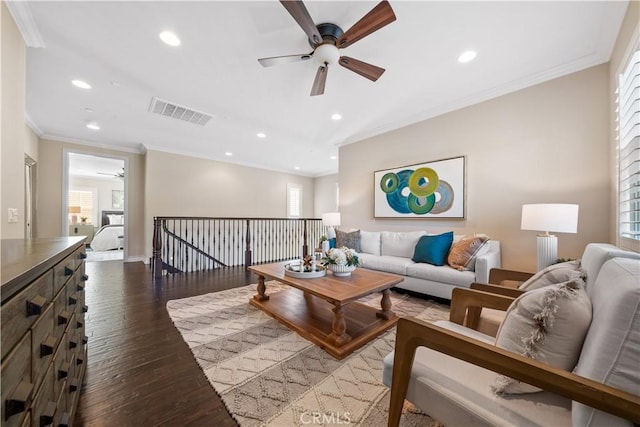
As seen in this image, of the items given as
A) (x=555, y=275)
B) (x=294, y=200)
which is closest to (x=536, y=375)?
(x=555, y=275)

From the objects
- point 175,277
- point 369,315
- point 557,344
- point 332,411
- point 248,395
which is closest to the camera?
point 557,344

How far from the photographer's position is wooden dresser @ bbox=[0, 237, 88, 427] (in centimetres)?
52

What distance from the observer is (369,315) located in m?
2.39

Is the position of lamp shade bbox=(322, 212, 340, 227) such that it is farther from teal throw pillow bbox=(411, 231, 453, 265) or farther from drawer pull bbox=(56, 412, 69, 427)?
drawer pull bbox=(56, 412, 69, 427)

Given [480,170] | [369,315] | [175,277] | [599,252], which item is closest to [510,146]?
[480,170]

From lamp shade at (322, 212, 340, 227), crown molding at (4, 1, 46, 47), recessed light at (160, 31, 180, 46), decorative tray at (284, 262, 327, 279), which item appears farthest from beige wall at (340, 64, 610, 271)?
crown molding at (4, 1, 46, 47)

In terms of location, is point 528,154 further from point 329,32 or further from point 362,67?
point 329,32

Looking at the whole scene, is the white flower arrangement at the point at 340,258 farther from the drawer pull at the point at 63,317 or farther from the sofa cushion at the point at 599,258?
the drawer pull at the point at 63,317

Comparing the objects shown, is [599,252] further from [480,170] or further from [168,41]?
[168,41]

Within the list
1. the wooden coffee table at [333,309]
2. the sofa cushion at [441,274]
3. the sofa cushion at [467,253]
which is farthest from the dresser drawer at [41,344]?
the sofa cushion at [467,253]

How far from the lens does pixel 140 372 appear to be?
160 centimetres

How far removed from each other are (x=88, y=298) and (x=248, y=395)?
9.51 feet

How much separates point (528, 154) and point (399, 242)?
1919 millimetres

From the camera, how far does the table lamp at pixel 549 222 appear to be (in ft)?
7.04
